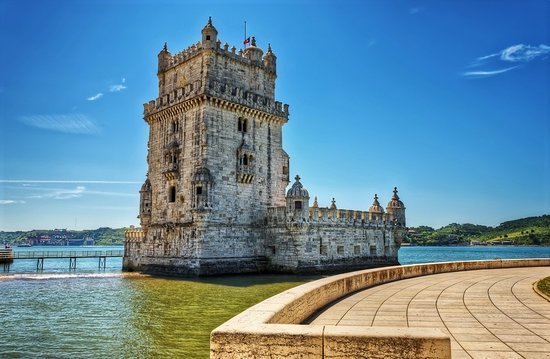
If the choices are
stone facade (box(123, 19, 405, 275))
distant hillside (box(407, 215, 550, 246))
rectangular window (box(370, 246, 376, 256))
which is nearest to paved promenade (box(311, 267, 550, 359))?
stone facade (box(123, 19, 405, 275))

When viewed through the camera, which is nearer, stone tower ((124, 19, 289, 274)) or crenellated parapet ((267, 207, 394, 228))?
stone tower ((124, 19, 289, 274))

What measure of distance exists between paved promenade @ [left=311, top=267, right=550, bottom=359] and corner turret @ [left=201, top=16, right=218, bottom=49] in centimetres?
2818

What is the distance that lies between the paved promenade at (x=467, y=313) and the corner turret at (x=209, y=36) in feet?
92.5

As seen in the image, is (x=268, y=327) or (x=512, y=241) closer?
(x=268, y=327)

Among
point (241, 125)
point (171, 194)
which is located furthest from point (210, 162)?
point (171, 194)

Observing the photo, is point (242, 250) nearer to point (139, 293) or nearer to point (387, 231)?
point (139, 293)

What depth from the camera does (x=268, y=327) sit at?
6285 mm

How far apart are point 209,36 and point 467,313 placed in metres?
33.3

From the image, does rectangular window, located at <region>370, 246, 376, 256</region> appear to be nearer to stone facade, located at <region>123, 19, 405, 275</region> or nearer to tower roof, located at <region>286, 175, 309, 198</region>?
stone facade, located at <region>123, 19, 405, 275</region>

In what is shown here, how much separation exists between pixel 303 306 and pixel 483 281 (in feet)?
35.3

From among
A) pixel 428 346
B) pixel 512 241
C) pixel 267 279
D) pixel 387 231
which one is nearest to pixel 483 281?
pixel 428 346

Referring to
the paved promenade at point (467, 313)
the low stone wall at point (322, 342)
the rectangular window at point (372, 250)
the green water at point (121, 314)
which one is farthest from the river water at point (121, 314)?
the rectangular window at point (372, 250)

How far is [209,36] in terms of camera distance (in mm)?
38375

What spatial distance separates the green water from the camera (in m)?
14.6
